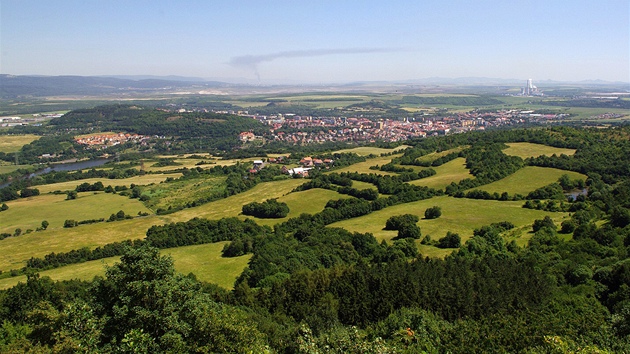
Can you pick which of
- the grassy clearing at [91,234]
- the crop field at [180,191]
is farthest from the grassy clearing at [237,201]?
the crop field at [180,191]

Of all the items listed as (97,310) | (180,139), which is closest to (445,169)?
(97,310)

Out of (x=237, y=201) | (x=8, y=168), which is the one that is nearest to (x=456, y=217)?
(x=237, y=201)

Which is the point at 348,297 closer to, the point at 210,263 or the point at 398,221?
the point at 210,263

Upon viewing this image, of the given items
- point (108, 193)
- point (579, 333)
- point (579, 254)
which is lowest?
point (108, 193)

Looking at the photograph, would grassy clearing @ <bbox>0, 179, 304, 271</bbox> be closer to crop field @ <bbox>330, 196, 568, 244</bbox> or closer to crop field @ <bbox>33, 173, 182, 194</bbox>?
crop field @ <bbox>33, 173, 182, 194</bbox>

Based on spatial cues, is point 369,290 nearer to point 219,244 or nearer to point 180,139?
point 219,244

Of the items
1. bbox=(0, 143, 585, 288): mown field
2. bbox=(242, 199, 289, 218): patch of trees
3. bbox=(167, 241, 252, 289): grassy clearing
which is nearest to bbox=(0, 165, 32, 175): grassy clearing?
bbox=(0, 143, 585, 288): mown field
